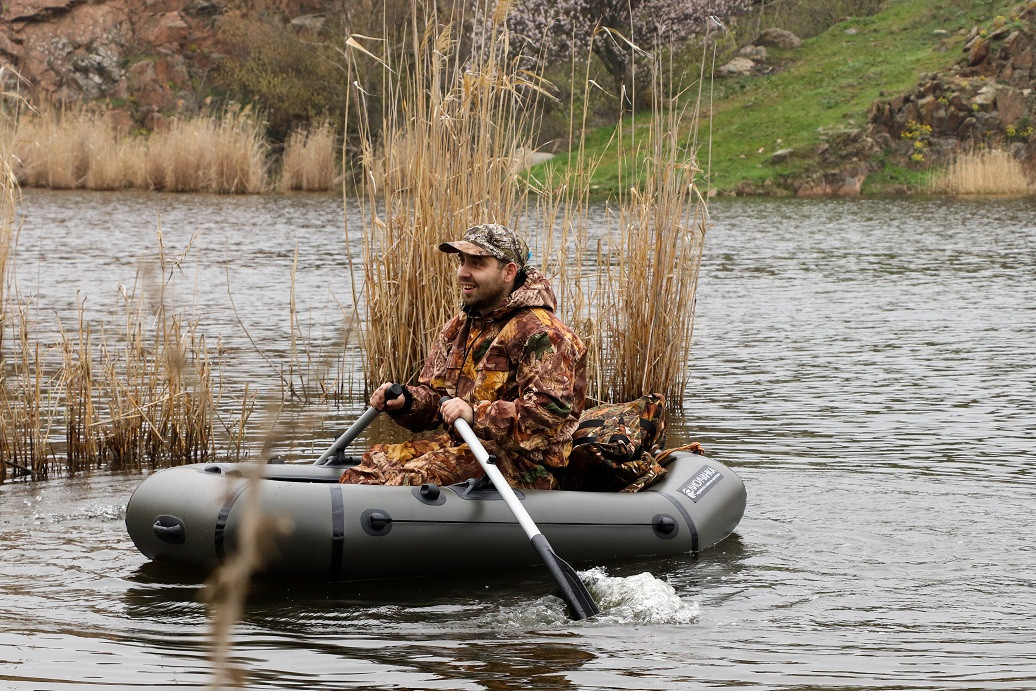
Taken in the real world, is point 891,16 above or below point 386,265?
above

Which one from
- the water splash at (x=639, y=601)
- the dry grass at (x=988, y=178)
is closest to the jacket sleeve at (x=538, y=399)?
the water splash at (x=639, y=601)

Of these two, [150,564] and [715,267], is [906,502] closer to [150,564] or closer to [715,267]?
[150,564]

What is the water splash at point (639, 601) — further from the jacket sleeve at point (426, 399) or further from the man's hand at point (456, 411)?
the jacket sleeve at point (426, 399)

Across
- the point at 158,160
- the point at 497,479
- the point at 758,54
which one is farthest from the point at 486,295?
the point at 758,54

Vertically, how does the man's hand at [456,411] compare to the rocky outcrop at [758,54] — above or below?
below

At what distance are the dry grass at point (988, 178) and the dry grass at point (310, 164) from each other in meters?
11.8

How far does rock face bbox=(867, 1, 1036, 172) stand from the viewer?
29.1 metres

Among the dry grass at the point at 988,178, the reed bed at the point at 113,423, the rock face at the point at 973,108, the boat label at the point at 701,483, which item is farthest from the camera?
the rock face at the point at 973,108

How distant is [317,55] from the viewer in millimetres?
32844

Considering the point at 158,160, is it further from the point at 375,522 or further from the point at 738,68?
the point at 375,522

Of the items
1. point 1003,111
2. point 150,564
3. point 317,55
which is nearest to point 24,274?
point 150,564

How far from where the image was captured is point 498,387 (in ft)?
17.5

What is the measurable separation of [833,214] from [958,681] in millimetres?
20070

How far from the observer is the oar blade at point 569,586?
15.3 ft
